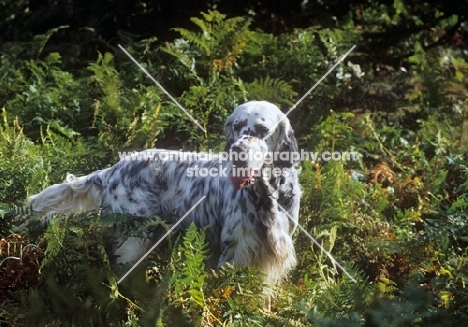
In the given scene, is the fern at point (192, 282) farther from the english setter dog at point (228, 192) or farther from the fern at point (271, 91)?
the fern at point (271, 91)

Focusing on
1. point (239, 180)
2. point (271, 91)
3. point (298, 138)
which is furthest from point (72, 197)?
point (298, 138)

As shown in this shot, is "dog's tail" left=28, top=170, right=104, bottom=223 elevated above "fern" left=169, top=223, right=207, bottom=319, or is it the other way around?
"fern" left=169, top=223, right=207, bottom=319

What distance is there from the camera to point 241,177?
3990 millimetres

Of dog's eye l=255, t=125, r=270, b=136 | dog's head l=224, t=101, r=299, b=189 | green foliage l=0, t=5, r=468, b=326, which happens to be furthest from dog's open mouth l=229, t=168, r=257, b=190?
green foliage l=0, t=5, r=468, b=326

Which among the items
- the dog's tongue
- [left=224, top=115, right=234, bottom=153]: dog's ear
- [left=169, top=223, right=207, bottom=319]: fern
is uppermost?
[left=224, top=115, right=234, bottom=153]: dog's ear

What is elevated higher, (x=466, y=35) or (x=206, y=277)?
(x=206, y=277)

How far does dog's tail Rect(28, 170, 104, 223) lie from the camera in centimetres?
461

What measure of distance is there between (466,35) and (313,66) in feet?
6.78

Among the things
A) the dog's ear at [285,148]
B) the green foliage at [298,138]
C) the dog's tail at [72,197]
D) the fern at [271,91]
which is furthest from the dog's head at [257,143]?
the fern at [271,91]

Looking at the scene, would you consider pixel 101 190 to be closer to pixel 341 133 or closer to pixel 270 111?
pixel 270 111

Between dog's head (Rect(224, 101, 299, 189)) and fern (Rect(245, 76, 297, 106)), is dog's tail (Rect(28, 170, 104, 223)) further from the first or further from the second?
fern (Rect(245, 76, 297, 106))

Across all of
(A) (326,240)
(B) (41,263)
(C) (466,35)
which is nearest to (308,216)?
(A) (326,240)

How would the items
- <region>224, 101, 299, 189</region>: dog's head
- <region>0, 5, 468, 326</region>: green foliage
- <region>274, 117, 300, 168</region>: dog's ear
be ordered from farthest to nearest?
<region>274, 117, 300, 168</region>: dog's ear, <region>224, 101, 299, 189</region>: dog's head, <region>0, 5, 468, 326</region>: green foliage

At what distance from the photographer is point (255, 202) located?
4.18 meters
